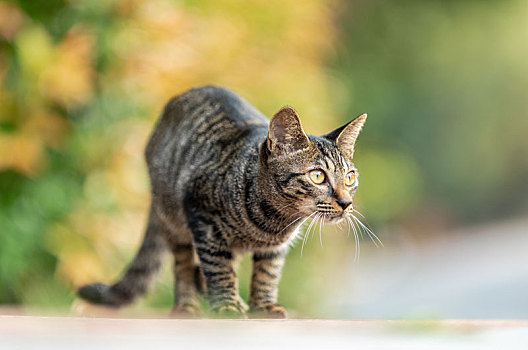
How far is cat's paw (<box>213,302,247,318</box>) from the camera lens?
174cm

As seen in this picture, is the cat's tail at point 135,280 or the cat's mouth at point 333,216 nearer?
the cat's mouth at point 333,216

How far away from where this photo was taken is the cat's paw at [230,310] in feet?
5.69

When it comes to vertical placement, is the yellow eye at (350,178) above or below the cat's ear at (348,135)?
below

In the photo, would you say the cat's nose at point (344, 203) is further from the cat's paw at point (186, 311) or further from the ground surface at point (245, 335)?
the cat's paw at point (186, 311)

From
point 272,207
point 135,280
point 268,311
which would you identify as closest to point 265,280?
point 268,311

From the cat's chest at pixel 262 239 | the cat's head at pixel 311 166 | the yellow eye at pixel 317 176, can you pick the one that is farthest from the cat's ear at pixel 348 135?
the cat's chest at pixel 262 239

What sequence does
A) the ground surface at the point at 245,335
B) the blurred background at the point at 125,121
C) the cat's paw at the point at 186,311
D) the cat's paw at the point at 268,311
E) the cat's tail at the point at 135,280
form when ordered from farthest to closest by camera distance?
the blurred background at the point at 125,121 < the cat's tail at the point at 135,280 < the cat's paw at the point at 186,311 < the cat's paw at the point at 268,311 < the ground surface at the point at 245,335

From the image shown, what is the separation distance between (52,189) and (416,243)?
17.6ft

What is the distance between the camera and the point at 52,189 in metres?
3.72

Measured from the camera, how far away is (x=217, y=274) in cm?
177

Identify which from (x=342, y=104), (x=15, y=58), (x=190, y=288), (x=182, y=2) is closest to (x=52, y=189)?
(x=15, y=58)

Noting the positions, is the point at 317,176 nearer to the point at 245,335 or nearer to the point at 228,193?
the point at 228,193

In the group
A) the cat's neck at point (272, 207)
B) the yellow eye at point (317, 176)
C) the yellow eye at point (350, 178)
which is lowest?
the cat's neck at point (272, 207)

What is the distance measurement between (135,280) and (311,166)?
0.82 meters
